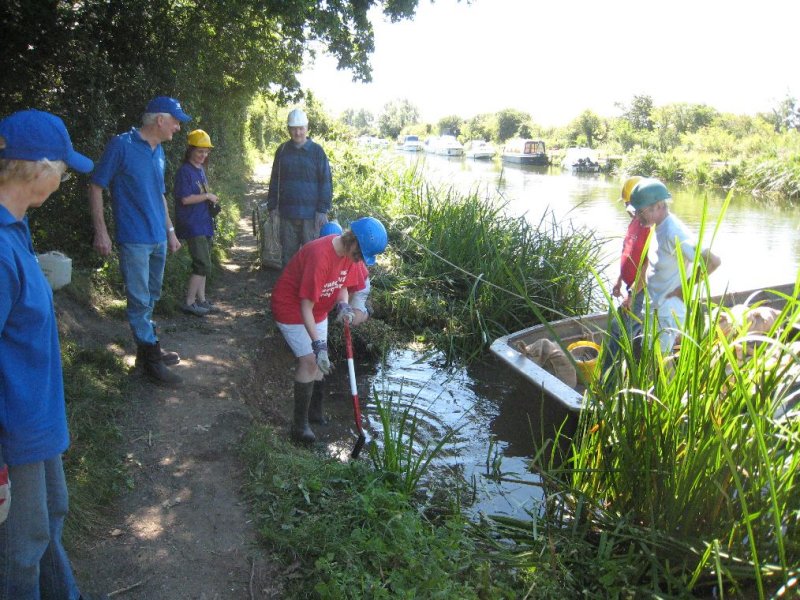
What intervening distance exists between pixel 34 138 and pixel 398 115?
111970mm

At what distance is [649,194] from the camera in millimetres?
4367

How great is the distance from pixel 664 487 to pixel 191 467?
8.14ft

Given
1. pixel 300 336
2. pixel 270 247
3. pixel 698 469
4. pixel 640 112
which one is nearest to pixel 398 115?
pixel 640 112

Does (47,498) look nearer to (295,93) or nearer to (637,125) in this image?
(295,93)

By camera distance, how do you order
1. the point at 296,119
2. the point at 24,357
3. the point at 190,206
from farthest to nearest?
the point at 296,119, the point at 190,206, the point at 24,357

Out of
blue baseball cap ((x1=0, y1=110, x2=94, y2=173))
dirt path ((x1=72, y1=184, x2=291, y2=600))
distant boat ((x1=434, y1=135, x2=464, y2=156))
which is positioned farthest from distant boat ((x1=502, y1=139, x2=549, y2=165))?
blue baseball cap ((x1=0, y1=110, x2=94, y2=173))

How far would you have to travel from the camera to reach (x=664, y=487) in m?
2.91

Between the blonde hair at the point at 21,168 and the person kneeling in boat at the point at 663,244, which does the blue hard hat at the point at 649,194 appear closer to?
the person kneeling in boat at the point at 663,244

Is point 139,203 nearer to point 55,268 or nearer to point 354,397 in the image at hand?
point 55,268

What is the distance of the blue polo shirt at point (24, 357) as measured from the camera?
1850 millimetres

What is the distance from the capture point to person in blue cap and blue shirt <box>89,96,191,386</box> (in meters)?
4.23

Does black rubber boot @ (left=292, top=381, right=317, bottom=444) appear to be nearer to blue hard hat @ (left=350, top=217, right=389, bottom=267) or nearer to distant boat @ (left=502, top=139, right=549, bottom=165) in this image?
blue hard hat @ (left=350, top=217, right=389, bottom=267)

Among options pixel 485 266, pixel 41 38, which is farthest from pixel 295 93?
pixel 41 38

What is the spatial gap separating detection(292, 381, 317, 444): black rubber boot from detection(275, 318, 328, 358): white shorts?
274mm
